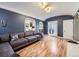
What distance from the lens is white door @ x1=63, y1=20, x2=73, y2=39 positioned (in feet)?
25.2

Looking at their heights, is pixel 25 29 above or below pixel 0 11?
below

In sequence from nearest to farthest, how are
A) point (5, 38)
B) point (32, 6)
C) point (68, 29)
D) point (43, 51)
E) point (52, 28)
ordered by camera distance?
point (43, 51) → point (5, 38) → point (32, 6) → point (68, 29) → point (52, 28)

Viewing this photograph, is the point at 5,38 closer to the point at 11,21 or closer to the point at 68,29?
the point at 11,21

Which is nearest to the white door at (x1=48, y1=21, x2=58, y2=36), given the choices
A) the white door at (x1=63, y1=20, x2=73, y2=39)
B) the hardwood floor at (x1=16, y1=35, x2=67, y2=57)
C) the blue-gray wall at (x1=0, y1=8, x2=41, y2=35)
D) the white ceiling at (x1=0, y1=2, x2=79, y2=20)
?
the white door at (x1=63, y1=20, x2=73, y2=39)

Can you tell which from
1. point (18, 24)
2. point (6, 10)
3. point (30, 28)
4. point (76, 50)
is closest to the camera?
point (76, 50)

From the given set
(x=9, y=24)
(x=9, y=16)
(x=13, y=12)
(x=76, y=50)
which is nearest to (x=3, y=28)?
(x=9, y=24)

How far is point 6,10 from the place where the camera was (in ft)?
15.0

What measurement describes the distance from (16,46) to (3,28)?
143 cm

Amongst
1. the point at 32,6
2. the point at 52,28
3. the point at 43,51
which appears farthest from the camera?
the point at 52,28

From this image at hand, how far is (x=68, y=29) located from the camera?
790 centimetres

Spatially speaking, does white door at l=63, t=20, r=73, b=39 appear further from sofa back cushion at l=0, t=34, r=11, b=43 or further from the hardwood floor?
sofa back cushion at l=0, t=34, r=11, b=43

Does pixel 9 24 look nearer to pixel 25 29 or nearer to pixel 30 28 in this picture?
pixel 25 29

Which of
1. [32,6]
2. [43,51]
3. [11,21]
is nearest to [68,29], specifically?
[32,6]

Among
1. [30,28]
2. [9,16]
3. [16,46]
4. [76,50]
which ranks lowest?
[16,46]
